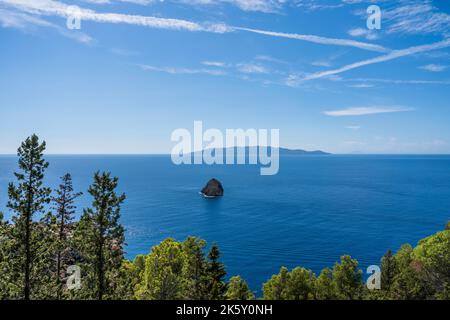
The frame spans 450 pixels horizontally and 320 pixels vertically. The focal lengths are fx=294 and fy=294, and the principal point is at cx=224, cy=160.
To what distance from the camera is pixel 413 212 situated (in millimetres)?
114812

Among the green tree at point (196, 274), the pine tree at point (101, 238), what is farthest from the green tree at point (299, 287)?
the pine tree at point (101, 238)

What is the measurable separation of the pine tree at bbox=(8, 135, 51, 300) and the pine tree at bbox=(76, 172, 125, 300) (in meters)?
3.40

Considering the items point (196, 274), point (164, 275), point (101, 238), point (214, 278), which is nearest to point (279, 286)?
point (214, 278)

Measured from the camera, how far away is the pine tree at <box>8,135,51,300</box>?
22844mm

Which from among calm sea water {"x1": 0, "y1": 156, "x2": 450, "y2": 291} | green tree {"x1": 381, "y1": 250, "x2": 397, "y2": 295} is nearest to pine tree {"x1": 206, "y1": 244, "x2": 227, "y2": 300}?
green tree {"x1": 381, "y1": 250, "x2": 397, "y2": 295}

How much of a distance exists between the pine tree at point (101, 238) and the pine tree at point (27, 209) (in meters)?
3.40

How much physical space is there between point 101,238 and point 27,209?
603 cm

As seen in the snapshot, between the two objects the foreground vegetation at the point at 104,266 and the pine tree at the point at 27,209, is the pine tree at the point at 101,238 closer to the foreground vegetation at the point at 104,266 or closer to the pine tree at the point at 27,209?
the foreground vegetation at the point at 104,266

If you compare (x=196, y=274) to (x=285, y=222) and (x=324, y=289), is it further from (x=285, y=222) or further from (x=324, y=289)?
(x=285, y=222)

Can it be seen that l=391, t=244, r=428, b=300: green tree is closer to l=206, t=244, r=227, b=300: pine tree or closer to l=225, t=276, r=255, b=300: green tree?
l=225, t=276, r=255, b=300: green tree
